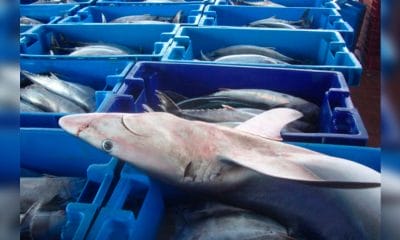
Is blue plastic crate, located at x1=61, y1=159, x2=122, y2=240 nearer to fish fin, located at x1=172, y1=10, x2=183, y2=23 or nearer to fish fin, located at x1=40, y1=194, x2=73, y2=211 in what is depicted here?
fish fin, located at x1=40, y1=194, x2=73, y2=211

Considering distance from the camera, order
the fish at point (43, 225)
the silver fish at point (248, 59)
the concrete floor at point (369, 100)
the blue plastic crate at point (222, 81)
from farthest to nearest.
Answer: the concrete floor at point (369, 100), the silver fish at point (248, 59), the blue plastic crate at point (222, 81), the fish at point (43, 225)

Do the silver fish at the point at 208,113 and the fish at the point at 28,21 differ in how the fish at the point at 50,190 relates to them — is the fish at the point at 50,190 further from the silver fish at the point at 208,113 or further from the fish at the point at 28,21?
the fish at the point at 28,21

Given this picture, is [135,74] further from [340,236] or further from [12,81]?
[12,81]

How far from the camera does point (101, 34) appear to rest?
3.18m

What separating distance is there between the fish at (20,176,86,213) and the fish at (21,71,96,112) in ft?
2.33

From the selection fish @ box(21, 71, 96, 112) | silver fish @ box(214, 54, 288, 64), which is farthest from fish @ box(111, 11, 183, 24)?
fish @ box(21, 71, 96, 112)

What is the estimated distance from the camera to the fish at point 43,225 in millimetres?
1353

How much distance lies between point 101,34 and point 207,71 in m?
1.32

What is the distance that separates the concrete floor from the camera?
4.03 m

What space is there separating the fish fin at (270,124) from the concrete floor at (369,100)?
7.39 ft

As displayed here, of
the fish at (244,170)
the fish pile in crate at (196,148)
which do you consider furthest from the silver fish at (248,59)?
the fish at (244,170)

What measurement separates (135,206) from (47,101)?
3.65 ft

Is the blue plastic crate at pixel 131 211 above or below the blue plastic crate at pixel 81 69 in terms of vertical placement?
above

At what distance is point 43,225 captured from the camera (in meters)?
1.36
